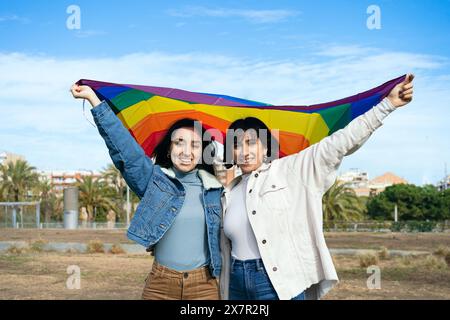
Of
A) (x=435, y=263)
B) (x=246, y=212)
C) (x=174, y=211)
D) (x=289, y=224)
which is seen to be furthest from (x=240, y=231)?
(x=435, y=263)

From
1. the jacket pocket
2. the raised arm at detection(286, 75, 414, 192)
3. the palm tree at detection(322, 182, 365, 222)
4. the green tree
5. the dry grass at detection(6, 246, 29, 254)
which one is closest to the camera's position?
the raised arm at detection(286, 75, 414, 192)

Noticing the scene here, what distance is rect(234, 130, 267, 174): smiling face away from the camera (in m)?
3.91

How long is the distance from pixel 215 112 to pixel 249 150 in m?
1.35

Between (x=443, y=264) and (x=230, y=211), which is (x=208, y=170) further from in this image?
(x=443, y=264)

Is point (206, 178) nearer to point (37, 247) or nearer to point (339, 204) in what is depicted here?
point (37, 247)

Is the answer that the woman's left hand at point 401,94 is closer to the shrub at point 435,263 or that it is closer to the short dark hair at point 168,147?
the short dark hair at point 168,147

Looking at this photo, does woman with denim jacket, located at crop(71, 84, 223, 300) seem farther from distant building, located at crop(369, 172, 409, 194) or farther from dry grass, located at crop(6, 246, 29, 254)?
distant building, located at crop(369, 172, 409, 194)

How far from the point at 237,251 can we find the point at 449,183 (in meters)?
132

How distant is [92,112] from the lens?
12.3ft

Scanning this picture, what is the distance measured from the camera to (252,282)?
366cm

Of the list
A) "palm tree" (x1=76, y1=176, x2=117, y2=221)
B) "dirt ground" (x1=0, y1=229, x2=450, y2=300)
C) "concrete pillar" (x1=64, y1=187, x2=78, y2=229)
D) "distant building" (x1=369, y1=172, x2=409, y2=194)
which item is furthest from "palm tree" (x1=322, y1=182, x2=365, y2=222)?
"distant building" (x1=369, y1=172, x2=409, y2=194)

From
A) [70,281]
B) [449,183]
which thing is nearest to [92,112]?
[70,281]

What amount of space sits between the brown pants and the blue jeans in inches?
7.1

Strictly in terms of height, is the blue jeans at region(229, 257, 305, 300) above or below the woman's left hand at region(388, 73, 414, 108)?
below
